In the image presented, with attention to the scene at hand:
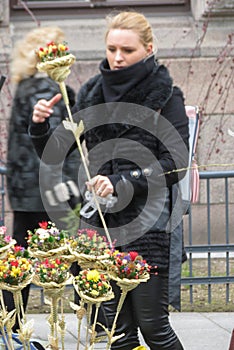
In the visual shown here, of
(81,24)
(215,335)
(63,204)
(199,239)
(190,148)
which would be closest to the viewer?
(190,148)

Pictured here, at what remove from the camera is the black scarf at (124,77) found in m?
4.56

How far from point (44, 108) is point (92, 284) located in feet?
4.18

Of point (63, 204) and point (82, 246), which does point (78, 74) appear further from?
point (82, 246)

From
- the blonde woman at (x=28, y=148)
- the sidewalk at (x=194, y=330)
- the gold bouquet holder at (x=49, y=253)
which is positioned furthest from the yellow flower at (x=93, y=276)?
the sidewalk at (x=194, y=330)

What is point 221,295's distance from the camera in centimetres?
766

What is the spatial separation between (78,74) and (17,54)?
12.1ft

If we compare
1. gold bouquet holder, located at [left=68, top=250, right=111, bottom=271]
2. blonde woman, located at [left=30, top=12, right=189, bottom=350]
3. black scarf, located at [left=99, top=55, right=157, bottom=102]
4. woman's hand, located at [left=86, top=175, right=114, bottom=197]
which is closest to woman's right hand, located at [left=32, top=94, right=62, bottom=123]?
blonde woman, located at [left=30, top=12, right=189, bottom=350]

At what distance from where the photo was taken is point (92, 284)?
3.48 metres

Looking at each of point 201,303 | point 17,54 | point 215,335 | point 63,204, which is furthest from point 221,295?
point 17,54

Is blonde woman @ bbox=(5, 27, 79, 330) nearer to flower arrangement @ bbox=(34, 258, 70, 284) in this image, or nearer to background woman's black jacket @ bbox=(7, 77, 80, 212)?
background woman's black jacket @ bbox=(7, 77, 80, 212)

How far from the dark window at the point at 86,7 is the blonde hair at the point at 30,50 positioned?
160 inches

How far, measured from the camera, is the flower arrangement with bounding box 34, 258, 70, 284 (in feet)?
11.5

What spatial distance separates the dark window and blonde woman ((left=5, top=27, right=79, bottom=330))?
13.3 feet

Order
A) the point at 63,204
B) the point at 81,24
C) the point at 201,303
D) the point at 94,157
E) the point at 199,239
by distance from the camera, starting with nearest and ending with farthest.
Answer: the point at 94,157 < the point at 63,204 < the point at 201,303 < the point at 199,239 < the point at 81,24
